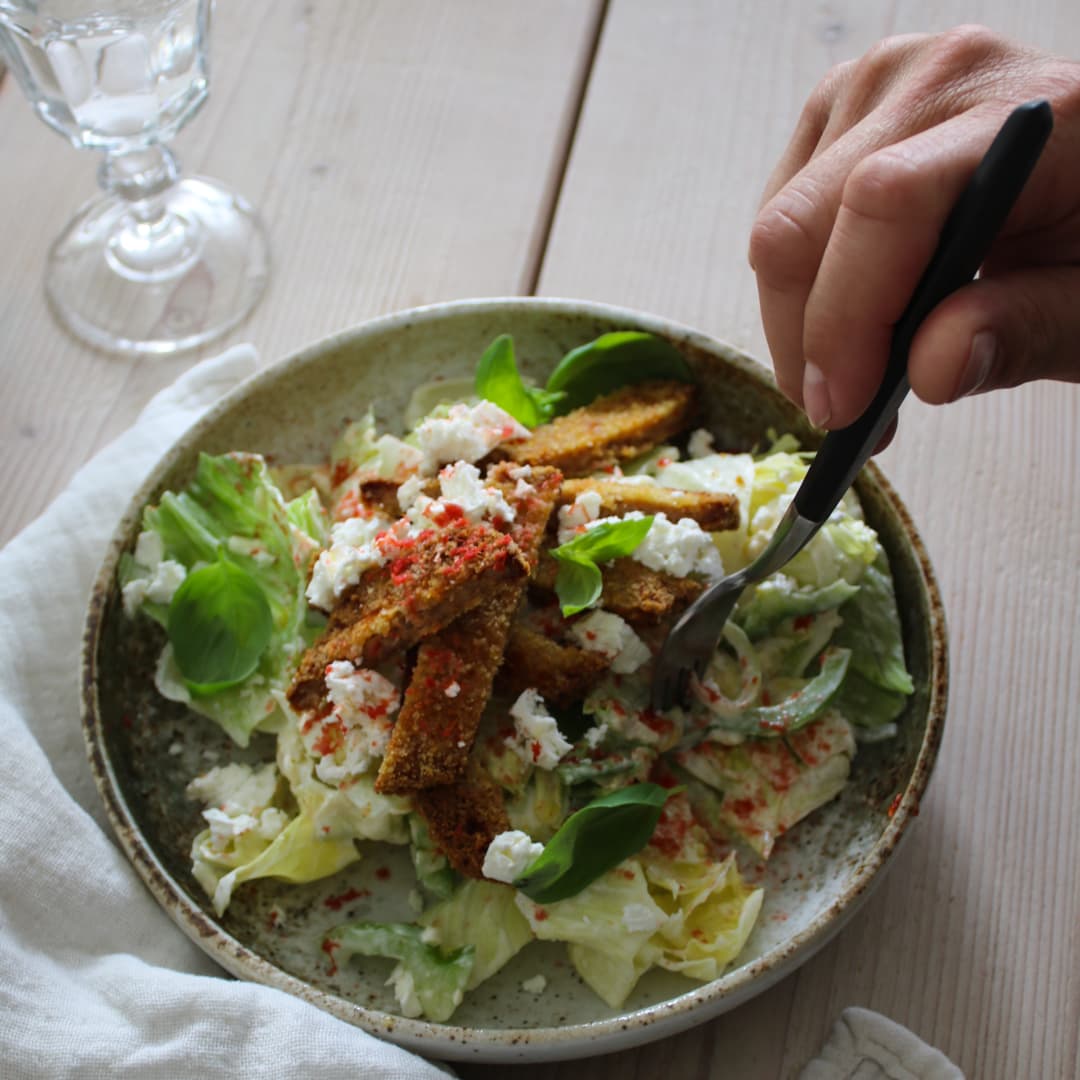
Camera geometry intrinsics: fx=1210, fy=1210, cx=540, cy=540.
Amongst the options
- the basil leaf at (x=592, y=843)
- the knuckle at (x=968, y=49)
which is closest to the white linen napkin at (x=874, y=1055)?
the basil leaf at (x=592, y=843)

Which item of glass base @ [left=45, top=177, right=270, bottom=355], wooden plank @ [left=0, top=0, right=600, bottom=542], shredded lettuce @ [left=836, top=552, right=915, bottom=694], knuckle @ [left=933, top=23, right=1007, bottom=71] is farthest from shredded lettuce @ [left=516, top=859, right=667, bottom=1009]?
glass base @ [left=45, top=177, right=270, bottom=355]

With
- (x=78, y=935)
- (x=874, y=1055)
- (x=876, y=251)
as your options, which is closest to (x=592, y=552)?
(x=876, y=251)

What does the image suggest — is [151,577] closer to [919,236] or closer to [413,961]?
[413,961]

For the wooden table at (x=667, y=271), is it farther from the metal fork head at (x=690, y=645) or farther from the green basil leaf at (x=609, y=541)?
the green basil leaf at (x=609, y=541)

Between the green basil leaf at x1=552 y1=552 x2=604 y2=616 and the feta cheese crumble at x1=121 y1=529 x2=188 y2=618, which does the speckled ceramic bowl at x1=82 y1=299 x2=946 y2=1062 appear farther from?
the green basil leaf at x1=552 y1=552 x2=604 y2=616

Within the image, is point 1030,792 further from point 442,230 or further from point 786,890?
point 442,230

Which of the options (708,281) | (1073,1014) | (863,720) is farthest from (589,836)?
(708,281)
